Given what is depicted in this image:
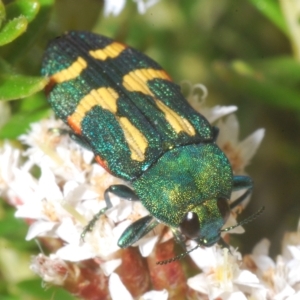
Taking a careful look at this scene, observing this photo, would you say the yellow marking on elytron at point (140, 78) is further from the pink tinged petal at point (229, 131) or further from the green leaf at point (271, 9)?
the green leaf at point (271, 9)

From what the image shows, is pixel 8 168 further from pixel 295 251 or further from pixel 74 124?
pixel 295 251

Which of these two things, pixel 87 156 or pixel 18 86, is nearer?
pixel 18 86

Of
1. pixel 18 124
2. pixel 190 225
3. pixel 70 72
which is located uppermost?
pixel 70 72

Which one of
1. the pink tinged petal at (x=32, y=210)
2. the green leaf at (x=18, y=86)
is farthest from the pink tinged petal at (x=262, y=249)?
the green leaf at (x=18, y=86)

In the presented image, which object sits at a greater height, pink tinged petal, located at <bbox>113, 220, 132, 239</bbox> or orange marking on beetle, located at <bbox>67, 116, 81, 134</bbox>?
orange marking on beetle, located at <bbox>67, 116, 81, 134</bbox>

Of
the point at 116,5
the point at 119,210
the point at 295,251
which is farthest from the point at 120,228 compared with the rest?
the point at 116,5

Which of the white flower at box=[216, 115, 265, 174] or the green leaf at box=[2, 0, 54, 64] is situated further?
the white flower at box=[216, 115, 265, 174]

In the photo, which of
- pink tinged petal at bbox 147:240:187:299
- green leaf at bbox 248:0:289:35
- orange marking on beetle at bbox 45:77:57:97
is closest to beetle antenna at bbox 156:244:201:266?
pink tinged petal at bbox 147:240:187:299

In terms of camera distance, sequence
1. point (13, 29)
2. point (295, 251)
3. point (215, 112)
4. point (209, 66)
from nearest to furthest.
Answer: point (13, 29), point (295, 251), point (215, 112), point (209, 66)

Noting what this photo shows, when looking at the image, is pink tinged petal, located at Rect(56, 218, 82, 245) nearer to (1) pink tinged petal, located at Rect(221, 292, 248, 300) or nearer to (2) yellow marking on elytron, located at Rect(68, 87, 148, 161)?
(2) yellow marking on elytron, located at Rect(68, 87, 148, 161)
